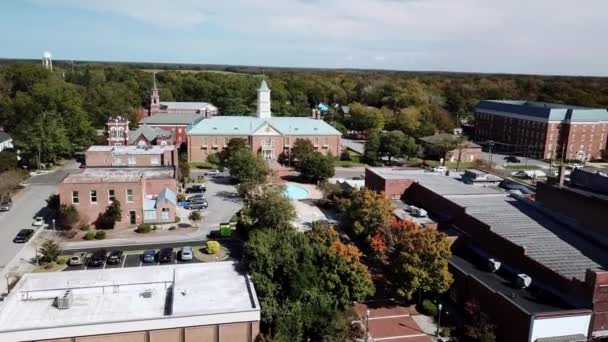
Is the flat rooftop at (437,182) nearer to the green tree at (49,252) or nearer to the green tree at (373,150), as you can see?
the green tree at (373,150)

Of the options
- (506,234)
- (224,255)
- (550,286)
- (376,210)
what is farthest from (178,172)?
(550,286)

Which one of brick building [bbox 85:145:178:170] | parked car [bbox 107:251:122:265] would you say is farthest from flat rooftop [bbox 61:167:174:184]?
parked car [bbox 107:251:122:265]

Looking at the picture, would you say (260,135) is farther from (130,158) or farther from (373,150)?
(130,158)

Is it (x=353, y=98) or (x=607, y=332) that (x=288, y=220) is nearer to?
(x=607, y=332)

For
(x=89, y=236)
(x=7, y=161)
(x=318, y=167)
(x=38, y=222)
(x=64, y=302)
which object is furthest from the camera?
(x=318, y=167)

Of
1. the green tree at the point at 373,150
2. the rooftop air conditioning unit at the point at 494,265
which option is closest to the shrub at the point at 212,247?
the rooftop air conditioning unit at the point at 494,265

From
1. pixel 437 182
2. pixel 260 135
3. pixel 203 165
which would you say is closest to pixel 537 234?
pixel 437 182
